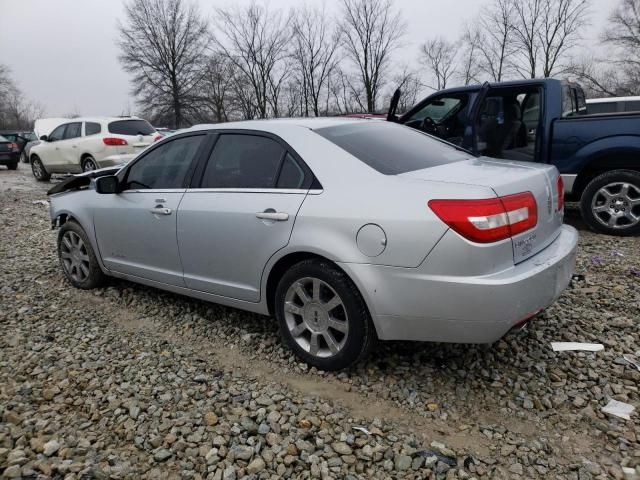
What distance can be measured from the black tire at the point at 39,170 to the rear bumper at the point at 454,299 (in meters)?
14.4

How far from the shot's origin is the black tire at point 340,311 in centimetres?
271

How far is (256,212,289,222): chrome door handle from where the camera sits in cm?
289

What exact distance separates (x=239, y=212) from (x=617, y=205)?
469 centimetres

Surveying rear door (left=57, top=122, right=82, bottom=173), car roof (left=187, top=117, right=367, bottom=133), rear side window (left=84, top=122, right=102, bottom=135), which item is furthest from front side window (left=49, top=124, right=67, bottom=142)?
car roof (left=187, top=117, right=367, bottom=133)

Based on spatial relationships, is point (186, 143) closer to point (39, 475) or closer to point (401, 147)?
point (401, 147)

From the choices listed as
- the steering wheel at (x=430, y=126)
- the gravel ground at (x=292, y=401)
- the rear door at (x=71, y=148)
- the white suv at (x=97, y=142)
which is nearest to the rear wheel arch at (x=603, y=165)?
the steering wheel at (x=430, y=126)

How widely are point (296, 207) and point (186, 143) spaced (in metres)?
1.37

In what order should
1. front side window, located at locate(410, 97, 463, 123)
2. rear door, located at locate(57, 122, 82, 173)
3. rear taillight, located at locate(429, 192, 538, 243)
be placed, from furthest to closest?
rear door, located at locate(57, 122, 82, 173) → front side window, located at locate(410, 97, 463, 123) → rear taillight, located at locate(429, 192, 538, 243)

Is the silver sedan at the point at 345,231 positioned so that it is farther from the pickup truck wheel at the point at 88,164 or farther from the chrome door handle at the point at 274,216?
the pickup truck wheel at the point at 88,164

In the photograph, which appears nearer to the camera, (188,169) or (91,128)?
(188,169)

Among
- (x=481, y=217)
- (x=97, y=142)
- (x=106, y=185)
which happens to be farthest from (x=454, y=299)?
(x=97, y=142)

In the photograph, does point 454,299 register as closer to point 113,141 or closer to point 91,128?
point 113,141

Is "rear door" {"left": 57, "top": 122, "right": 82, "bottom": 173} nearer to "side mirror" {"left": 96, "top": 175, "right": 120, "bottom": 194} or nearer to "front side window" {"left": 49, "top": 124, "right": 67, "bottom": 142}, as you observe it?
"front side window" {"left": 49, "top": 124, "right": 67, "bottom": 142}

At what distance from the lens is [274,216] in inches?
115
